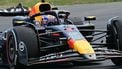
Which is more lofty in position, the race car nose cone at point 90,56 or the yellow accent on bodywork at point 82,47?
the yellow accent on bodywork at point 82,47

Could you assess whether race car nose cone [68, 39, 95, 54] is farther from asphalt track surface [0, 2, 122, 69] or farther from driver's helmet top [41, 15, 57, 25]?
driver's helmet top [41, 15, 57, 25]

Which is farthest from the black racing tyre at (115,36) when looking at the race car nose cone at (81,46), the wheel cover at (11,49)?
the wheel cover at (11,49)

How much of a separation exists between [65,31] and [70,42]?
0.42m

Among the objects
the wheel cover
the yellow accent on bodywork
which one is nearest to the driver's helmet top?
the wheel cover

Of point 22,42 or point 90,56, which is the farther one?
point 22,42

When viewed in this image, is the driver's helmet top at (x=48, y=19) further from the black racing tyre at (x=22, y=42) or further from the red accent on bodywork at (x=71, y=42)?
the red accent on bodywork at (x=71, y=42)

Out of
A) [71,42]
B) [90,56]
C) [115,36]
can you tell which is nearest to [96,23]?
[115,36]

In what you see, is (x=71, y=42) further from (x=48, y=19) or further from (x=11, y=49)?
(x=48, y=19)

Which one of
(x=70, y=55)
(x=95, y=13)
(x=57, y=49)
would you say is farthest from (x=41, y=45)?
(x=95, y=13)

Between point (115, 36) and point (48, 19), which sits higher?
point (48, 19)

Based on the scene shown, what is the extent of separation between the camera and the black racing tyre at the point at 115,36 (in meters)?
10.8

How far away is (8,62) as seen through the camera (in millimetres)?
10875

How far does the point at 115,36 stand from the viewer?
35.5ft

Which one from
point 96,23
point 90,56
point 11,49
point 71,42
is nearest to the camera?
point 90,56
